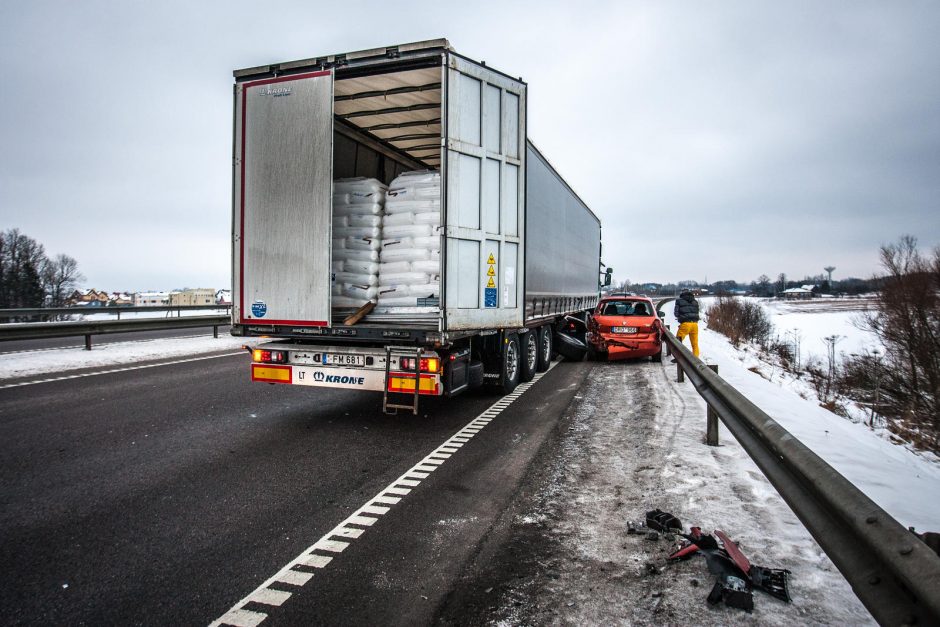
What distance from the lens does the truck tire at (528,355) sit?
329 inches

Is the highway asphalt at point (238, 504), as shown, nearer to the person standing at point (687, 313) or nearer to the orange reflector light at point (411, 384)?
the orange reflector light at point (411, 384)

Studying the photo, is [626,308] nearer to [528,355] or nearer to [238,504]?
[528,355]

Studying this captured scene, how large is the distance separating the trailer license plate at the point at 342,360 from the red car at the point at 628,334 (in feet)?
23.8

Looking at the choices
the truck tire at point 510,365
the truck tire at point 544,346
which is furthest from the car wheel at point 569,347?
the truck tire at point 510,365

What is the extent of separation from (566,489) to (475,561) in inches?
51.2

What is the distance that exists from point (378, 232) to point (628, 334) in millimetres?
7035

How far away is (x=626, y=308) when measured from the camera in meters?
12.3

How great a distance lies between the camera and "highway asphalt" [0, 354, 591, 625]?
267 cm

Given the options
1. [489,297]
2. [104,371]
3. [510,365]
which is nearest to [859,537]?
[489,297]

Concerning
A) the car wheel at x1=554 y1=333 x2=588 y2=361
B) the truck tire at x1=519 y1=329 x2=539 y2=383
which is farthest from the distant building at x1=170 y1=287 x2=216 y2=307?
the truck tire at x1=519 y1=329 x2=539 y2=383

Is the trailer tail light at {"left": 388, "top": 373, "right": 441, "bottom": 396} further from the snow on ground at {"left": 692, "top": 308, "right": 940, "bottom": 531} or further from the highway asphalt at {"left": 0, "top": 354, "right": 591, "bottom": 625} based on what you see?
the snow on ground at {"left": 692, "top": 308, "right": 940, "bottom": 531}

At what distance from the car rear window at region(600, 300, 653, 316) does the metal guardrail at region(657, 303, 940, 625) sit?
9.19 m

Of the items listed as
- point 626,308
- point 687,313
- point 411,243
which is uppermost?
point 411,243

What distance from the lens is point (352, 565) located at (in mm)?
2986
